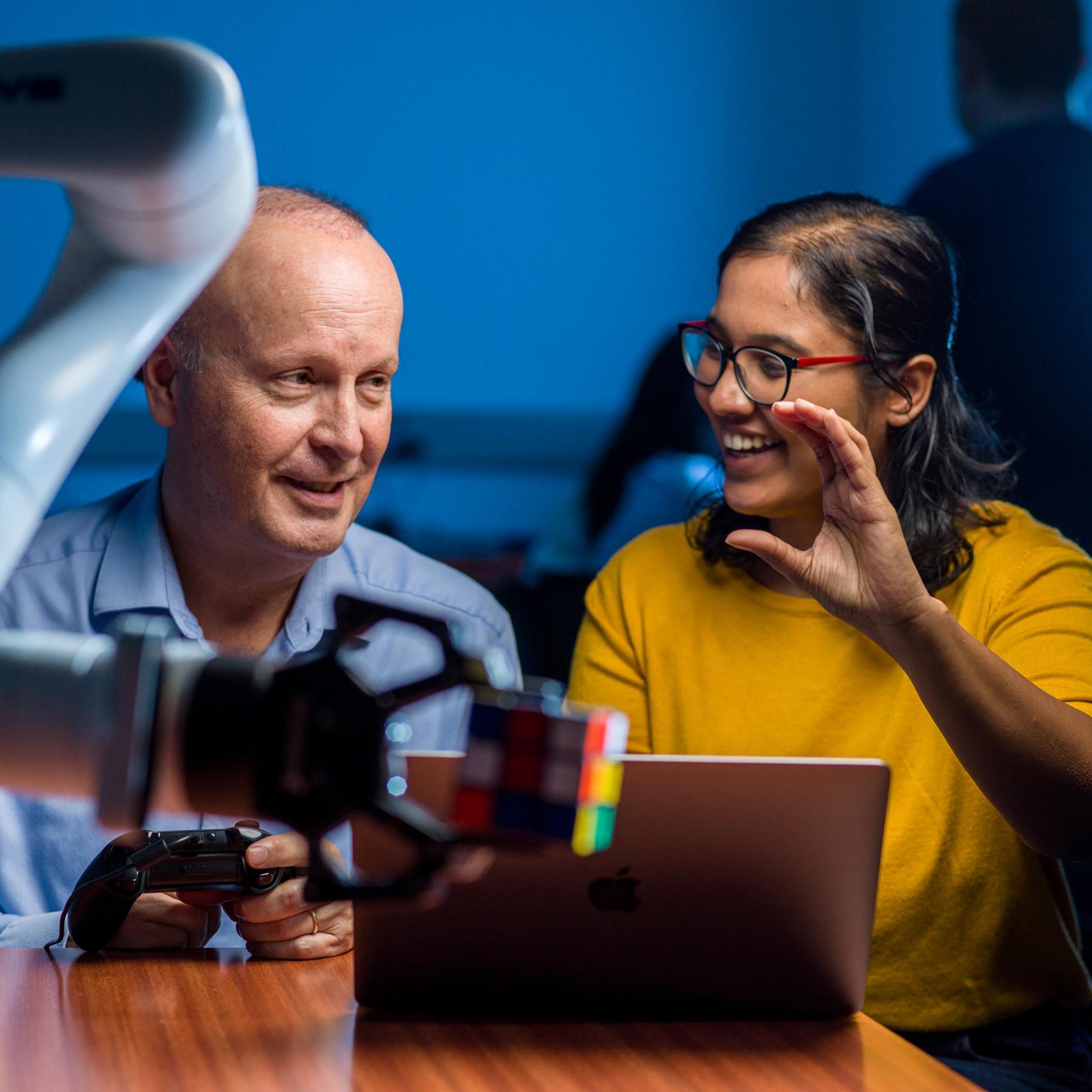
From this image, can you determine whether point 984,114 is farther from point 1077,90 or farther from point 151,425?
point 151,425

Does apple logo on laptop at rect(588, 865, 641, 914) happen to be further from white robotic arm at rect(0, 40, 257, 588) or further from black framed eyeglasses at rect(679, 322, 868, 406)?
black framed eyeglasses at rect(679, 322, 868, 406)

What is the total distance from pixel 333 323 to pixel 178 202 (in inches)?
33.3

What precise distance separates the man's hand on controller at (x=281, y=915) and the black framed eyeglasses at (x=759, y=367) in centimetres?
73

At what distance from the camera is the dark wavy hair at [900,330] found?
4.79ft

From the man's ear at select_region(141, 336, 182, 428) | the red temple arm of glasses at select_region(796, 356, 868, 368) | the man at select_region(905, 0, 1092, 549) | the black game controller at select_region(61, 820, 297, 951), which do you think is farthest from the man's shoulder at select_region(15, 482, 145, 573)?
the man at select_region(905, 0, 1092, 549)

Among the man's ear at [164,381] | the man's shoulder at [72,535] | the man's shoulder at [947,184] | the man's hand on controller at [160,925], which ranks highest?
the man's shoulder at [947,184]

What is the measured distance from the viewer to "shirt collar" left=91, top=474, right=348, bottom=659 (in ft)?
4.64

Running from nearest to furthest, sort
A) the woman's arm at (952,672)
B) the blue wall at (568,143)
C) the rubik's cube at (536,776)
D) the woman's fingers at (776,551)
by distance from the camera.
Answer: the rubik's cube at (536,776)
the woman's arm at (952,672)
the woman's fingers at (776,551)
the blue wall at (568,143)

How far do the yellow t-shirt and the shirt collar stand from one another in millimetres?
338

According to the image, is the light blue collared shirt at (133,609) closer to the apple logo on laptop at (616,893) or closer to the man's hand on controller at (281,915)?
the man's hand on controller at (281,915)

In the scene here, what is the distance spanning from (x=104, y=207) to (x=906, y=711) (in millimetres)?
1116

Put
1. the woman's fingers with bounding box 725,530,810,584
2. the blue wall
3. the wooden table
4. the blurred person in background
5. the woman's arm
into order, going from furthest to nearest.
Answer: the blue wall < the blurred person in background < the woman's fingers with bounding box 725,530,810,584 < the woman's arm < the wooden table

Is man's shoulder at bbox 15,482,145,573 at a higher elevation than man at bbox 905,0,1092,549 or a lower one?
lower

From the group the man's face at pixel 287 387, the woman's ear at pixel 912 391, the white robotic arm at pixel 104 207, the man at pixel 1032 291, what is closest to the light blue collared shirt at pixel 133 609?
the man's face at pixel 287 387
